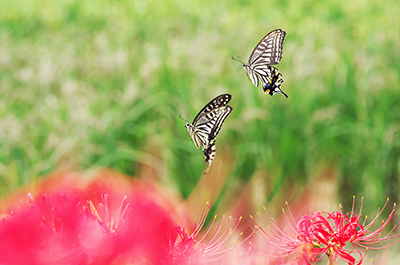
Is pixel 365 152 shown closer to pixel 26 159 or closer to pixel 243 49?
pixel 243 49

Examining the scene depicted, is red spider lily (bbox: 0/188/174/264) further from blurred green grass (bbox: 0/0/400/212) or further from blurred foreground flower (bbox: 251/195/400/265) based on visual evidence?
blurred green grass (bbox: 0/0/400/212)

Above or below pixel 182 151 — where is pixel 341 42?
above

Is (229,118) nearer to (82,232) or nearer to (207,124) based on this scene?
(207,124)

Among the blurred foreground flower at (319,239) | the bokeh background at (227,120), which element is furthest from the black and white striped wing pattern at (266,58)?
the bokeh background at (227,120)

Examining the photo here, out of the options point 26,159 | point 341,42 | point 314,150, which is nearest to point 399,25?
point 341,42

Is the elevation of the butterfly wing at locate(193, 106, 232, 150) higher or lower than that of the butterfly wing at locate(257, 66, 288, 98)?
lower

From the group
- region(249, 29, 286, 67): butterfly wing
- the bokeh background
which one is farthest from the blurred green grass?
region(249, 29, 286, 67): butterfly wing

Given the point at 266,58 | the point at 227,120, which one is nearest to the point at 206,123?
the point at 266,58

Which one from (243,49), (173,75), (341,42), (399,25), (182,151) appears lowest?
(182,151)
